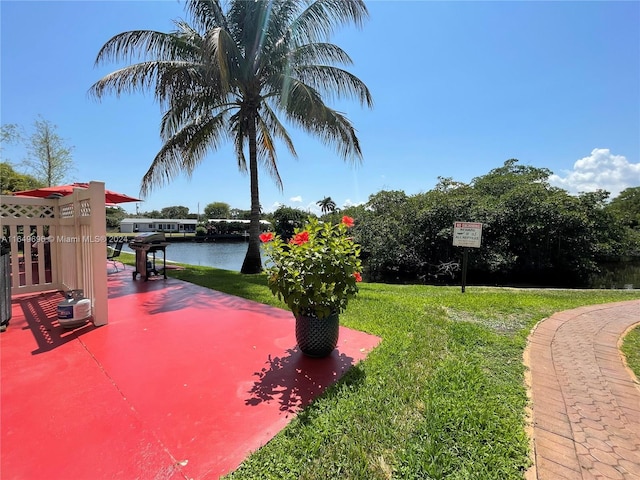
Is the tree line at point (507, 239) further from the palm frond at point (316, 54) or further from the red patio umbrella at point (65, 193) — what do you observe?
the red patio umbrella at point (65, 193)

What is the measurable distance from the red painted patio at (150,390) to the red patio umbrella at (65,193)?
2769 millimetres

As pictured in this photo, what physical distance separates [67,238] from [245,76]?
18.1 feet

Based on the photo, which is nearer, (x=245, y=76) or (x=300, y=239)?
(x=300, y=239)

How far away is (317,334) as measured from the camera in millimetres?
2891

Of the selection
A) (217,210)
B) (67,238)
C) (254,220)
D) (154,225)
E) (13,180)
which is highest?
(217,210)

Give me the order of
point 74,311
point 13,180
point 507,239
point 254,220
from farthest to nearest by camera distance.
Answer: point 13,180, point 507,239, point 254,220, point 74,311

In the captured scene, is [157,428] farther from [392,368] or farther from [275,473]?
[392,368]

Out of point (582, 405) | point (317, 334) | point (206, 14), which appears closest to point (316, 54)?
point (206, 14)

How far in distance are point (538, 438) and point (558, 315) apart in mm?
3620

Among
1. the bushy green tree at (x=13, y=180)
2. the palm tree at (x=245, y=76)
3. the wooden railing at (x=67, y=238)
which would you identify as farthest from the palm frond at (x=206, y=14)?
the bushy green tree at (x=13, y=180)

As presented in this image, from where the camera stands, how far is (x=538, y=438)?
201 cm

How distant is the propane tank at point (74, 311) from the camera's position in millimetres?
3486

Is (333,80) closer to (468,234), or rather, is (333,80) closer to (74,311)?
(468,234)

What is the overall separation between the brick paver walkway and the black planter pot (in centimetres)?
164
